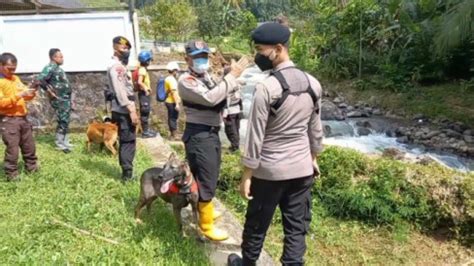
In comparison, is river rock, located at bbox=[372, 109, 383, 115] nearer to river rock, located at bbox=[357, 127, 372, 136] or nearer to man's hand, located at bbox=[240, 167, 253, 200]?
river rock, located at bbox=[357, 127, 372, 136]

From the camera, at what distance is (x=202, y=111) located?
3.42 metres

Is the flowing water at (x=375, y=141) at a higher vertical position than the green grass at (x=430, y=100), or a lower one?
lower

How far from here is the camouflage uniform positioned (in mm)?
6568

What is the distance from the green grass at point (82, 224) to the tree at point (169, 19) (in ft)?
69.3

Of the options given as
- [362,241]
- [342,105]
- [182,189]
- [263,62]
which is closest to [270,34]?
[263,62]

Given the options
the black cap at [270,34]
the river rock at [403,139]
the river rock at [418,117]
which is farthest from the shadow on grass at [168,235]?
the river rock at [418,117]

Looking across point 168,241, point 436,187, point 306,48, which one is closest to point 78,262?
point 168,241

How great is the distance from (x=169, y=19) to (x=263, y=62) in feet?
79.8

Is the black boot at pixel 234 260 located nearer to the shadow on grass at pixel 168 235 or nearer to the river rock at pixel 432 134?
the shadow on grass at pixel 168 235

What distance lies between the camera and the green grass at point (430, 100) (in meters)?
12.5

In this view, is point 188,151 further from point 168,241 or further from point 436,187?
point 436,187

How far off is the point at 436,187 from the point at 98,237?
3.88 metres

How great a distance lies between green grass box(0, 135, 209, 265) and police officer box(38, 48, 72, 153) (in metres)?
1.46

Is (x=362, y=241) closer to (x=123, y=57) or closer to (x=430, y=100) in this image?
(x=123, y=57)
